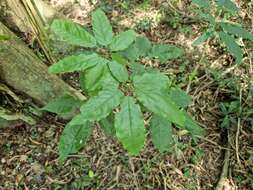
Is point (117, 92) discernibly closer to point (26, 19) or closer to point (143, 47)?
point (143, 47)

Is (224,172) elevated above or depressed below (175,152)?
below

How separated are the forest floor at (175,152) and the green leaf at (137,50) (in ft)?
2.86

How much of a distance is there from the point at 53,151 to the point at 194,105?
97 cm

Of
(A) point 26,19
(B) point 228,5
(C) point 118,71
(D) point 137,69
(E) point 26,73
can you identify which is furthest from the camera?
(A) point 26,19

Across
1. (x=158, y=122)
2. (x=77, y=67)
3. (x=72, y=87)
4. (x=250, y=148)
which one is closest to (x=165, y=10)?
(x=72, y=87)

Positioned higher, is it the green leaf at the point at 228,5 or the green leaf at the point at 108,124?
the green leaf at the point at 228,5

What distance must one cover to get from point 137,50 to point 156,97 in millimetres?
471

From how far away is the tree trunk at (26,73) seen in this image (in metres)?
1.92

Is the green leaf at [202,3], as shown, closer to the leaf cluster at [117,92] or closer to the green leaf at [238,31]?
the green leaf at [238,31]

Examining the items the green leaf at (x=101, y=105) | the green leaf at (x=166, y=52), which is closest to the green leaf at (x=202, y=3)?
the green leaf at (x=166, y=52)

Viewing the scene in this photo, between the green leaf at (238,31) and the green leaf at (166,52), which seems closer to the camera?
the green leaf at (166,52)

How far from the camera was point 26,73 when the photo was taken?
2012 millimetres

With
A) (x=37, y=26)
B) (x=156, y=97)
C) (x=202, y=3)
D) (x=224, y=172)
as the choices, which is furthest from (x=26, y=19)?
(x=224, y=172)

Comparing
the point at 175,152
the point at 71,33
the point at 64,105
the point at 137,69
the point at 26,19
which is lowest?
the point at 175,152
